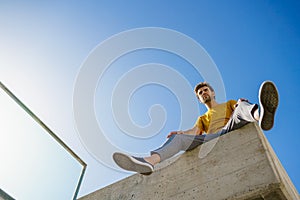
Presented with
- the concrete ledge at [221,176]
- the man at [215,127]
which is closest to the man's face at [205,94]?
the man at [215,127]

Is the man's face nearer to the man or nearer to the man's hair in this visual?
the man's hair

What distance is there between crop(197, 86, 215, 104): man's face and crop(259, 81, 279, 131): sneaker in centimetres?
116

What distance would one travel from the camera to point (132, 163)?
184 cm

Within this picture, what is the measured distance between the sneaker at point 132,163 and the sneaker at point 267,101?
94 cm

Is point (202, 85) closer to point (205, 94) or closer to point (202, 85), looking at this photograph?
point (202, 85)

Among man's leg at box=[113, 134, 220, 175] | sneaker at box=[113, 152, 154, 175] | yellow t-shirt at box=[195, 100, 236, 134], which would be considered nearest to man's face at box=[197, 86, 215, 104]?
yellow t-shirt at box=[195, 100, 236, 134]

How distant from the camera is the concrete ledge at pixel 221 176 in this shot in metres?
1.49

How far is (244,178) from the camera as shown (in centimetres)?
157

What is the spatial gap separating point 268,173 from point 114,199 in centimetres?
128

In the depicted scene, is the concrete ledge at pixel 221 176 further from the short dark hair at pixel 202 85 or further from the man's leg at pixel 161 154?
the short dark hair at pixel 202 85

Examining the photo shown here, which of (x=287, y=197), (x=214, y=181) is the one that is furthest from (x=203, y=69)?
(x=287, y=197)

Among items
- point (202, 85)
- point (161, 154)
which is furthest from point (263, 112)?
point (202, 85)

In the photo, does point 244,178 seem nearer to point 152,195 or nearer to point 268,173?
point 268,173

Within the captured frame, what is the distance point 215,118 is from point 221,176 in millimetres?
1022
